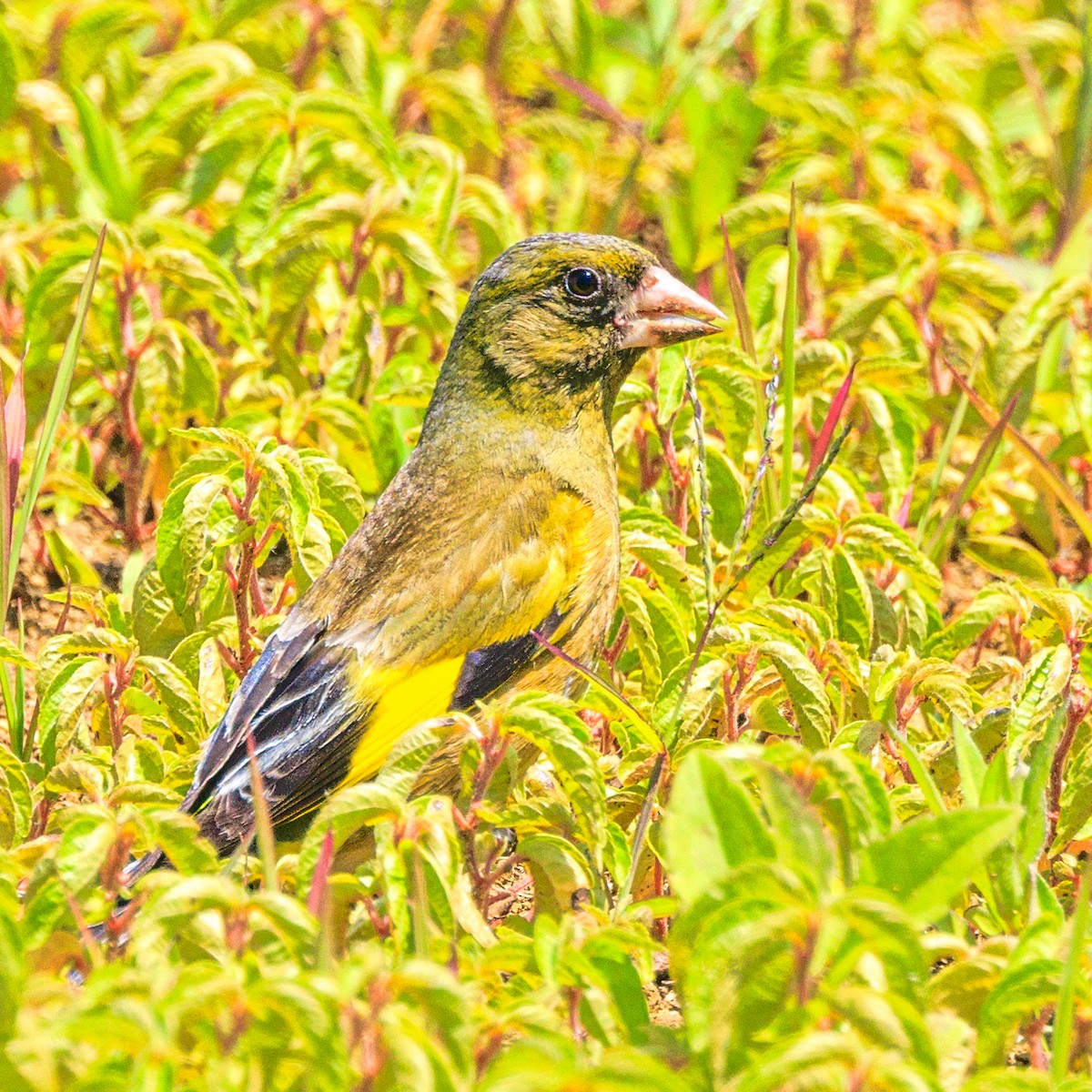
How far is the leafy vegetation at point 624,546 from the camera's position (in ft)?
6.84

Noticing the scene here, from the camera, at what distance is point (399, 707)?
126 inches

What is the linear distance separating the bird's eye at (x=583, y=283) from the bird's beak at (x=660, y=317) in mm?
73

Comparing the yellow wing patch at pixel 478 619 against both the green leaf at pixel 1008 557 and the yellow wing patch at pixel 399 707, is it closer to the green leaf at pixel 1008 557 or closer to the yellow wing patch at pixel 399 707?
the yellow wing patch at pixel 399 707

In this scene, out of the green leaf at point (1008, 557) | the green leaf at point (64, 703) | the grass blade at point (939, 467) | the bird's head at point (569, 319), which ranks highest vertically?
the bird's head at point (569, 319)

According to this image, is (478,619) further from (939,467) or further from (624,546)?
(939,467)

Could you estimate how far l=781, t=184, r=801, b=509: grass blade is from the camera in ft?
11.6

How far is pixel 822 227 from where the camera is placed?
4.60 metres

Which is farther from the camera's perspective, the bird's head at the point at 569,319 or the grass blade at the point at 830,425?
the bird's head at the point at 569,319

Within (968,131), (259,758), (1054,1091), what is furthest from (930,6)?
(1054,1091)

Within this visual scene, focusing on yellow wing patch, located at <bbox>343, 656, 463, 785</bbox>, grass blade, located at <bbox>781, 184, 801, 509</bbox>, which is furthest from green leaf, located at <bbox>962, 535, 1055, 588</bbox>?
yellow wing patch, located at <bbox>343, 656, 463, 785</bbox>

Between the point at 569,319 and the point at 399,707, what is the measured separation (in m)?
0.92

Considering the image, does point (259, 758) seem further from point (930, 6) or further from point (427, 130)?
point (930, 6)

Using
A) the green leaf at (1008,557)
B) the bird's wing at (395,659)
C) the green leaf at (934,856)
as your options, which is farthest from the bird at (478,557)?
the green leaf at (1008,557)

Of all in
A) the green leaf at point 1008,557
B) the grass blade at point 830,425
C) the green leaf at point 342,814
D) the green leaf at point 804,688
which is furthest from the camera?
the green leaf at point 1008,557
